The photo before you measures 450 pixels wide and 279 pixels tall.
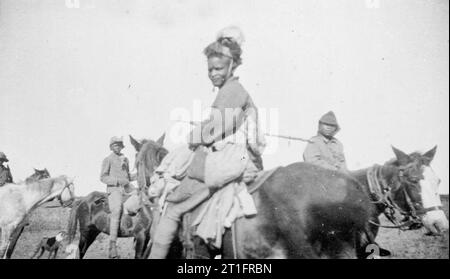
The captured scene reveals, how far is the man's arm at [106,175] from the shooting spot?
24.4ft

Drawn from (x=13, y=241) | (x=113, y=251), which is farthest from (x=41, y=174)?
(x=113, y=251)

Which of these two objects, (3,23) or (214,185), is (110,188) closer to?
(3,23)

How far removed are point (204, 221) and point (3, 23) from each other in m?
5.69

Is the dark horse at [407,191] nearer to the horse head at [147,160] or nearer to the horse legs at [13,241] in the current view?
the horse head at [147,160]

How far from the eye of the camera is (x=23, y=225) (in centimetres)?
697

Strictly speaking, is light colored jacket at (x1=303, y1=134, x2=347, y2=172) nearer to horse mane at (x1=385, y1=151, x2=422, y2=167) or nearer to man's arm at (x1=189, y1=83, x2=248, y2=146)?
horse mane at (x1=385, y1=151, x2=422, y2=167)

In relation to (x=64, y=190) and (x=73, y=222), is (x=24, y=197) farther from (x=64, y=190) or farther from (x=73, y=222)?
(x=73, y=222)

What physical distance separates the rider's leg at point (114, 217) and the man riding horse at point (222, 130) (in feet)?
12.3

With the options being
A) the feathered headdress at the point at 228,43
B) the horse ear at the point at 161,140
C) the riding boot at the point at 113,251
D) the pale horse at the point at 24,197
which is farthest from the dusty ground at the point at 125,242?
the feathered headdress at the point at 228,43

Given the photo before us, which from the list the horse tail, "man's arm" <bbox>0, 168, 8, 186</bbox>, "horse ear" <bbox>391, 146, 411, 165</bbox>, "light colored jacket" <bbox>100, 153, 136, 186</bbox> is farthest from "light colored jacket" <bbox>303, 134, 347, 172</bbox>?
"man's arm" <bbox>0, 168, 8, 186</bbox>

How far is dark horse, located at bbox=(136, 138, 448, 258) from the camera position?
3.02 meters

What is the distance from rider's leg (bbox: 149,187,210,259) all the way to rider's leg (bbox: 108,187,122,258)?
12.3 ft
